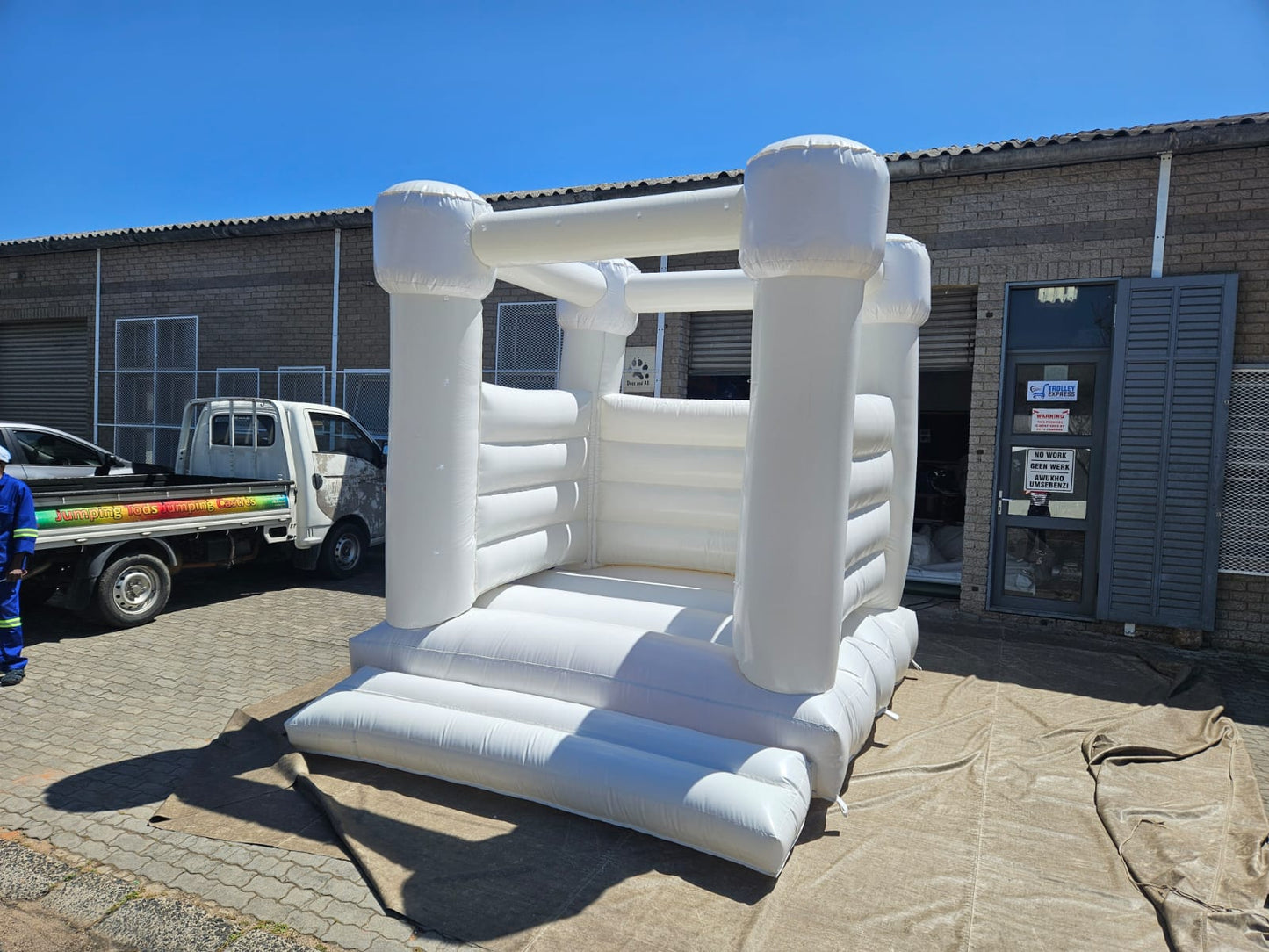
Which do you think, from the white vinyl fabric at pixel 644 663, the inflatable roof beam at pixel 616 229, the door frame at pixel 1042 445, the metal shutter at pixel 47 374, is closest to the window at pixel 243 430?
the white vinyl fabric at pixel 644 663

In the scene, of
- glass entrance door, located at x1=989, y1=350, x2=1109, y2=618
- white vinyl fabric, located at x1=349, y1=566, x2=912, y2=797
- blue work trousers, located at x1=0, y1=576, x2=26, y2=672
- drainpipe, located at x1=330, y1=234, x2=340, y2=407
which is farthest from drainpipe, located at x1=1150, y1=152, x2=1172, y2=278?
drainpipe, located at x1=330, y1=234, x2=340, y2=407

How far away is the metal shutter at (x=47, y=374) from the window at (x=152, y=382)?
77 cm

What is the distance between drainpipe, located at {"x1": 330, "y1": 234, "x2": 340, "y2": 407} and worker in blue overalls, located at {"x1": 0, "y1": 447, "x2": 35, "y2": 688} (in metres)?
5.48

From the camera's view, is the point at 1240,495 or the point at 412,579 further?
the point at 1240,495

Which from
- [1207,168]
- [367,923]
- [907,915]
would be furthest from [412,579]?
[1207,168]

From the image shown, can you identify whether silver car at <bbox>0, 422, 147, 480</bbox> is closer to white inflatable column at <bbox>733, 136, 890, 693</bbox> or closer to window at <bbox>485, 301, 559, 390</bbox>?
window at <bbox>485, 301, 559, 390</bbox>

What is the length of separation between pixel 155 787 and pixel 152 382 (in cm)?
972

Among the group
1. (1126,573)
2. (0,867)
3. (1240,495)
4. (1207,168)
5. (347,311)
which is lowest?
(0,867)

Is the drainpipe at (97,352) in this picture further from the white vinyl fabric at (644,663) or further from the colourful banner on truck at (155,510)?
the white vinyl fabric at (644,663)

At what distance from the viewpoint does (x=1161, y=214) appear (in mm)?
6793

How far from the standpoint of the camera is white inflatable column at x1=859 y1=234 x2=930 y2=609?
184 inches

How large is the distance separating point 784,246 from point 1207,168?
5.66 m

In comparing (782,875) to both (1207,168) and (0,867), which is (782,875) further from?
(1207,168)

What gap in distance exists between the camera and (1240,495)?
6.58 m
